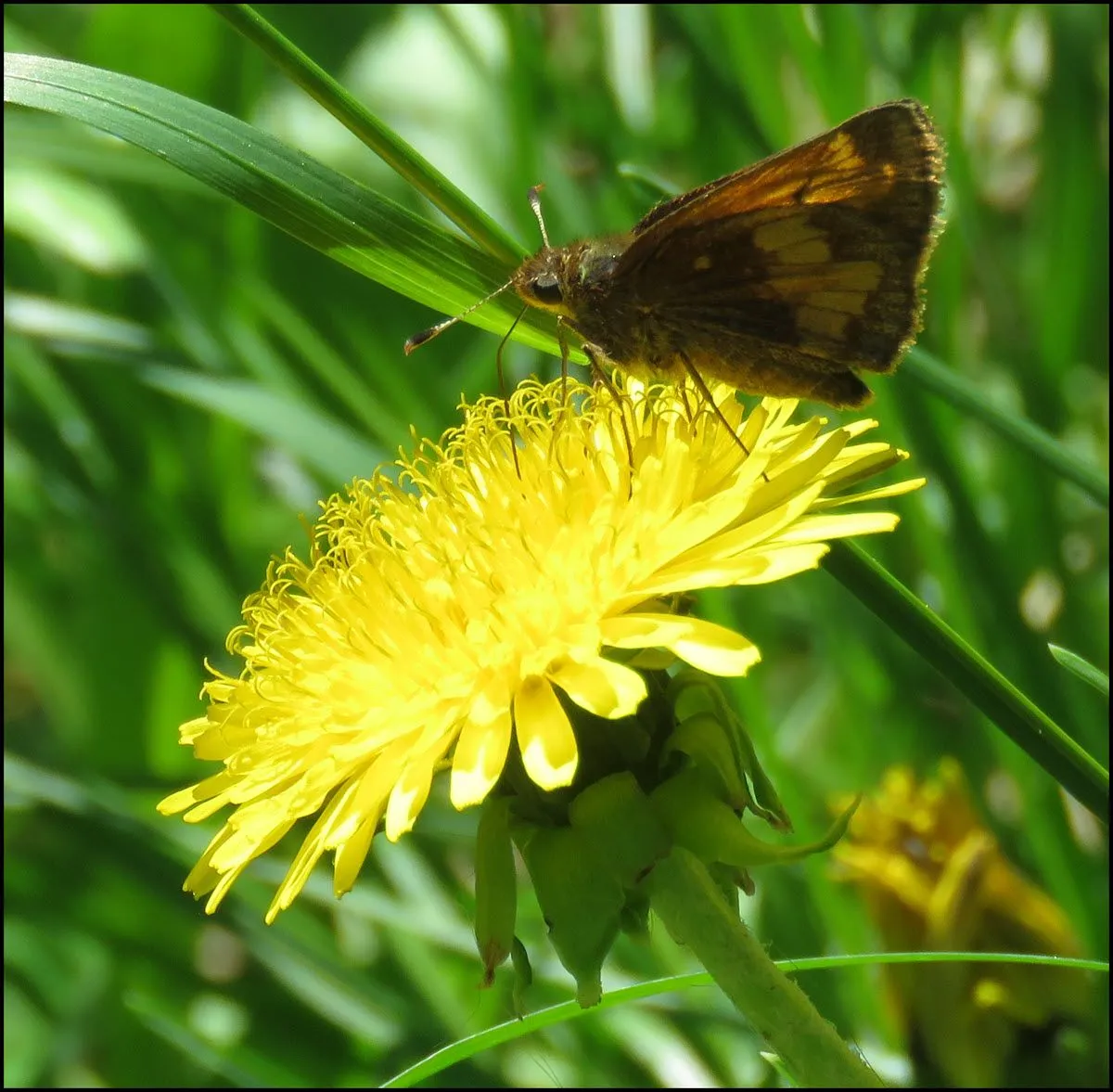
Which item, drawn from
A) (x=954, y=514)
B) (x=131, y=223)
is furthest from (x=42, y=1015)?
(x=954, y=514)

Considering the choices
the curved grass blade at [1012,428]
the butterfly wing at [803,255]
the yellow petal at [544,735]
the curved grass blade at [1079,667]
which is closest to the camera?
the yellow petal at [544,735]

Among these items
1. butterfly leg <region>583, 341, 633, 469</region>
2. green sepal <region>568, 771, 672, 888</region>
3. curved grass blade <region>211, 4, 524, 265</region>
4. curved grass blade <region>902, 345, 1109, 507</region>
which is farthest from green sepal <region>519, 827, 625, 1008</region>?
curved grass blade <region>902, 345, 1109, 507</region>

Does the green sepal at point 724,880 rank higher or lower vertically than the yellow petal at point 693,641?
lower

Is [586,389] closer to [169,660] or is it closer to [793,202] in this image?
[793,202]

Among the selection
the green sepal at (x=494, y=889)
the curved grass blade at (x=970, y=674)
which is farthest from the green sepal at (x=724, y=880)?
the curved grass blade at (x=970, y=674)

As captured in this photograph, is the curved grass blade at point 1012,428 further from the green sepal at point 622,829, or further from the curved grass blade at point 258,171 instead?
the green sepal at point 622,829

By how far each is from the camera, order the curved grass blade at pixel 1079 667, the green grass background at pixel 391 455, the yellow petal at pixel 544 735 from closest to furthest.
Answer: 1. the yellow petal at pixel 544 735
2. the curved grass blade at pixel 1079 667
3. the green grass background at pixel 391 455

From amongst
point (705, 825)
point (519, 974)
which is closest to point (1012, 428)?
point (705, 825)
